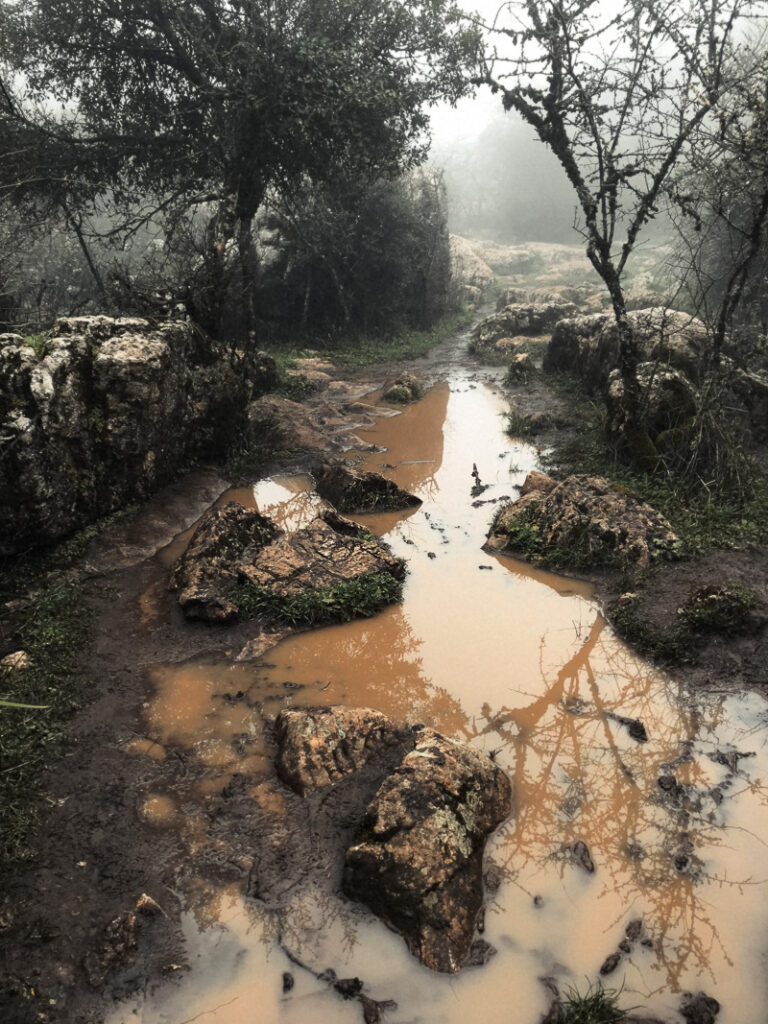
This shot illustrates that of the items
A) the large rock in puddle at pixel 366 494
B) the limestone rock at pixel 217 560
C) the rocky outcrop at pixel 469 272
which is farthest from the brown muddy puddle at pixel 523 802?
the rocky outcrop at pixel 469 272

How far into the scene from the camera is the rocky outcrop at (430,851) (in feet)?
11.1

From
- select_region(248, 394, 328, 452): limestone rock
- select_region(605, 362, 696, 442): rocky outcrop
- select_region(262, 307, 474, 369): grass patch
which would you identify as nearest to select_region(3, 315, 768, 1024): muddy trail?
select_region(605, 362, 696, 442): rocky outcrop

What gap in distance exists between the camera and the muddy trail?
318cm

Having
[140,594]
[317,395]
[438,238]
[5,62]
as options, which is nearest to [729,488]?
[140,594]

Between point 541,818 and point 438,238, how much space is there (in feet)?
78.7

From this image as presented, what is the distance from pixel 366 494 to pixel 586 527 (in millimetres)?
A: 3098

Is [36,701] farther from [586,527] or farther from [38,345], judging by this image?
[586,527]

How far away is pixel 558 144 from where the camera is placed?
367 inches

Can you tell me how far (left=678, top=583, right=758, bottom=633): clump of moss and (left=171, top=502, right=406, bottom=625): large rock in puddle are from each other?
287cm

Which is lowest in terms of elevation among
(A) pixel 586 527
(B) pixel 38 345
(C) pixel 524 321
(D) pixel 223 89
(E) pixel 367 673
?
(E) pixel 367 673

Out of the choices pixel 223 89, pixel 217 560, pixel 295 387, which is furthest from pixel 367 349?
pixel 217 560

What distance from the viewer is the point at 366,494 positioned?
8.89m

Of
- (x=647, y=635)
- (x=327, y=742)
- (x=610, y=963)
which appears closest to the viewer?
(x=610, y=963)

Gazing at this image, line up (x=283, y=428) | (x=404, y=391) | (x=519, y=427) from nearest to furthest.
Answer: (x=283, y=428) < (x=519, y=427) < (x=404, y=391)
